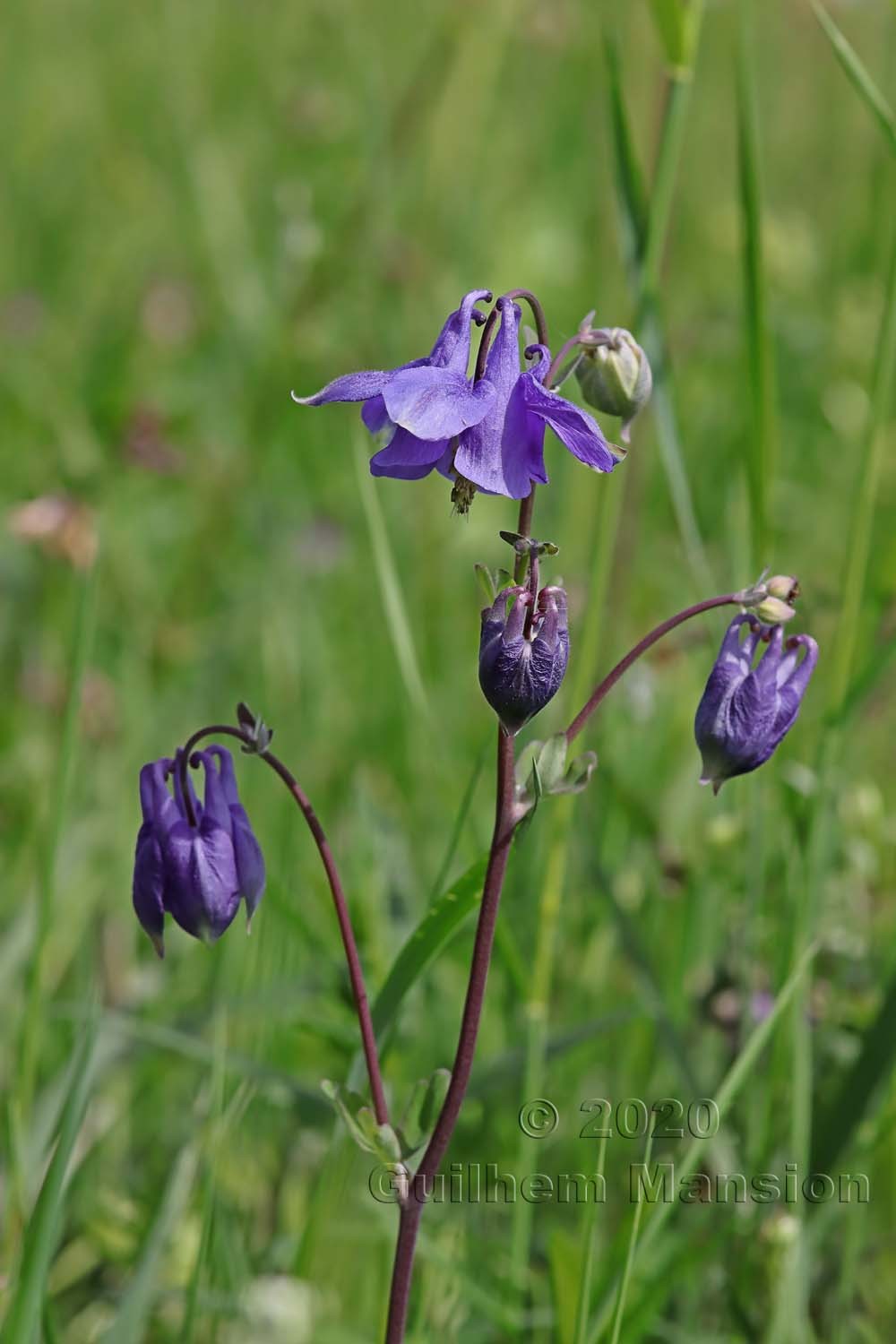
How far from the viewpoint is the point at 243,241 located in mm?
5070

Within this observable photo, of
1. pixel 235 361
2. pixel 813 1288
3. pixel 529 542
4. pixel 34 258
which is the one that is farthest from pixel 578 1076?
pixel 34 258

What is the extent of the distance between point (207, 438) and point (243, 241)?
92 centimetres

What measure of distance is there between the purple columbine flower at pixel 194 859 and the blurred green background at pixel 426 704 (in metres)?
0.20

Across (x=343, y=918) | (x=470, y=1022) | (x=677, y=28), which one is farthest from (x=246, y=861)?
(x=677, y=28)

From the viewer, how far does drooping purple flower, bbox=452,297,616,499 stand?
1.25m

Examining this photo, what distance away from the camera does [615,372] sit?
4.75 feet

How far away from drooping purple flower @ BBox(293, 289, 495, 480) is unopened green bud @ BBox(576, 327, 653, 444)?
0.43ft

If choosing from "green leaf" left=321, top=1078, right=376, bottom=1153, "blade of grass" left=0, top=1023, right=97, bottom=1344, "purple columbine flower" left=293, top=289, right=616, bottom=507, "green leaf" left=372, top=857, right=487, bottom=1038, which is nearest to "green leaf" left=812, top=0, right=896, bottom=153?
"purple columbine flower" left=293, top=289, right=616, bottom=507

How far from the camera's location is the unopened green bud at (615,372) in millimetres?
1448

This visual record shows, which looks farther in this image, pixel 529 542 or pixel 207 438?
pixel 207 438

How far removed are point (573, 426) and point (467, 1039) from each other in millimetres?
601

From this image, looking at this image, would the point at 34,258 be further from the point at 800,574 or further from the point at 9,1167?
the point at 9,1167

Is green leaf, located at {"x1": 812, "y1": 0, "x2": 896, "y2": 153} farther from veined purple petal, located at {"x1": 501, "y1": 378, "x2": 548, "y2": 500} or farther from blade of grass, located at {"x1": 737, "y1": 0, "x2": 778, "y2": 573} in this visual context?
veined purple petal, located at {"x1": 501, "y1": 378, "x2": 548, "y2": 500}

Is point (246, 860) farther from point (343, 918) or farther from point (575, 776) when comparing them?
point (575, 776)
